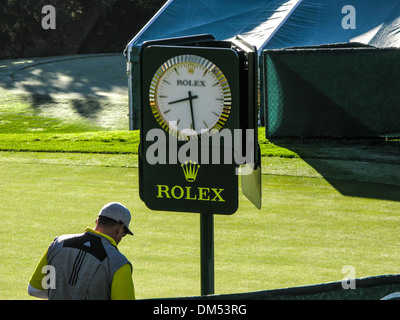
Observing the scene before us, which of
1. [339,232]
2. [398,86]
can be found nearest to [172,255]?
[339,232]

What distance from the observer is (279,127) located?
47.1 feet

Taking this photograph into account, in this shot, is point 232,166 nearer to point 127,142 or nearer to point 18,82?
point 127,142

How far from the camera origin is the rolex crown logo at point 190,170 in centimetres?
500

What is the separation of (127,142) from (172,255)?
709cm

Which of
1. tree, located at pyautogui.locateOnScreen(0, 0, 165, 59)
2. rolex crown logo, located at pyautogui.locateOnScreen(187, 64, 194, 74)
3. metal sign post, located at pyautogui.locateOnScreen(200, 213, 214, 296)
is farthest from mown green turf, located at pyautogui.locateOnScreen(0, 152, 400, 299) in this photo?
tree, located at pyautogui.locateOnScreen(0, 0, 165, 59)

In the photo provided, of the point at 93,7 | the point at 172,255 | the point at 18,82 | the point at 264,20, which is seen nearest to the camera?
the point at 172,255

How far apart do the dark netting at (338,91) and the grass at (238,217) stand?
0.33m

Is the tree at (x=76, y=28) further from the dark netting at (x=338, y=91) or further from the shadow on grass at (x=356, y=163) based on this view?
the shadow on grass at (x=356, y=163)

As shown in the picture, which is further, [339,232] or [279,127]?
[279,127]

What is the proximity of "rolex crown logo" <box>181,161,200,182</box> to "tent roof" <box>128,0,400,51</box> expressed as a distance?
36.8ft

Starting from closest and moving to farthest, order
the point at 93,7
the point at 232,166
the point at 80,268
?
the point at 80,268 → the point at 232,166 → the point at 93,7

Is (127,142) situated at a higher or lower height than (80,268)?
lower

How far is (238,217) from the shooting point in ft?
27.8

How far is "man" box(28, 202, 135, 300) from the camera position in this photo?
4332 millimetres
